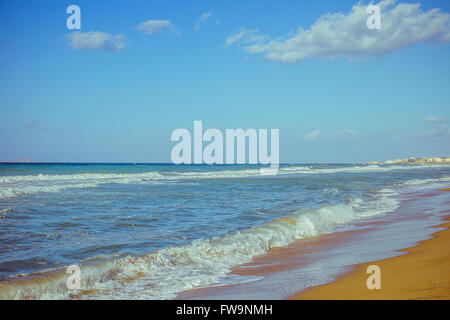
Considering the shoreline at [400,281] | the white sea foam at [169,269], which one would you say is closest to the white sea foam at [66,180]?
the white sea foam at [169,269]

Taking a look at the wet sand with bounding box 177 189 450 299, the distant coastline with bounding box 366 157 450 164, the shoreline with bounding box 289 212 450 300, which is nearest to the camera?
the shoreline with bounding box 289 212 450 300

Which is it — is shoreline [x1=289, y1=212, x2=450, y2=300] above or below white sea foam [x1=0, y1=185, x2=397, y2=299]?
above

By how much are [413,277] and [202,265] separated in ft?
10.6

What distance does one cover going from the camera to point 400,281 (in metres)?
4.36

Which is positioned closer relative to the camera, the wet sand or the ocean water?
the wet sand

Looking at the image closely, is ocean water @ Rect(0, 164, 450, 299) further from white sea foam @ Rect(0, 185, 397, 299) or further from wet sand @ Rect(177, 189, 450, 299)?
wet sand @ Rect(177, 189, 450, 299)

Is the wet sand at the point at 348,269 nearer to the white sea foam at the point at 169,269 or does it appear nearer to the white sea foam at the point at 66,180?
the white sea foam at the point at 169,269

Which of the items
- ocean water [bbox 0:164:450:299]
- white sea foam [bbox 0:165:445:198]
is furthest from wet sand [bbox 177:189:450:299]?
white sea foam [bbox 0:165:445:198]

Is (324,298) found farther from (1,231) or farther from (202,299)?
(1,231)

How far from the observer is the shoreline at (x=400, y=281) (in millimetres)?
3848

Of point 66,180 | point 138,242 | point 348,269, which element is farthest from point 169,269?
point 66,180

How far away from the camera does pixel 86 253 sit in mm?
6270

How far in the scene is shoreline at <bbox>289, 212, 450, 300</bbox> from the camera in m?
3.85
